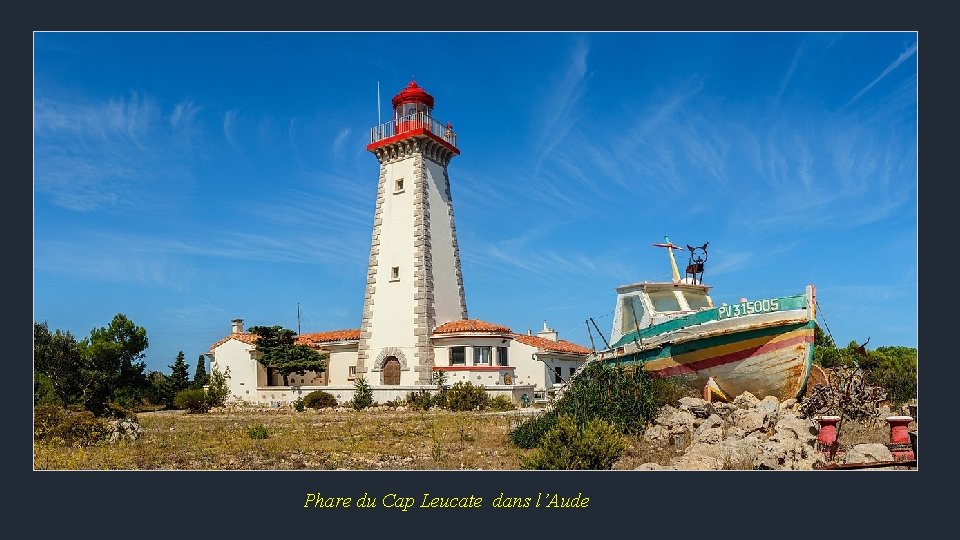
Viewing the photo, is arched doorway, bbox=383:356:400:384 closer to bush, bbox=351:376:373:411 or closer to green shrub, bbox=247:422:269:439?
bush, bbox=351:376:373:411

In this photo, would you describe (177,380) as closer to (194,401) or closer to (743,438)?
(194,401)

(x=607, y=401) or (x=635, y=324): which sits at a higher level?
(x=635, y=324)

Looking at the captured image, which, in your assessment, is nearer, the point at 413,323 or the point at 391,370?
the point at 413,323

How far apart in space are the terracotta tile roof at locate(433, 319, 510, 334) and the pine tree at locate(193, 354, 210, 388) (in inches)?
584

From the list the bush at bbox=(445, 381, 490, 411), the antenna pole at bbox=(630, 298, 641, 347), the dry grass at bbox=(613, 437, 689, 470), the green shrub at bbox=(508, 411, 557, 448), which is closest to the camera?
the dry grass at bbox=(613, 437, 689, 470)

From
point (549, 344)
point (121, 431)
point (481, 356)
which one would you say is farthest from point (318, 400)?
point (121, 431)

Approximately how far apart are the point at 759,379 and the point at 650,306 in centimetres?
472

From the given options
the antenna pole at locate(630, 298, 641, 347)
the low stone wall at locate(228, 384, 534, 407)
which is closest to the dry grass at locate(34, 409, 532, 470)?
the antenna pole at locate(630, 298, 641, 347)

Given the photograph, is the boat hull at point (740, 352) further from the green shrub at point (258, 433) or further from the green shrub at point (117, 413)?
the green shrub at point (117, 413)

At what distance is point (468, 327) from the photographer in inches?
1292

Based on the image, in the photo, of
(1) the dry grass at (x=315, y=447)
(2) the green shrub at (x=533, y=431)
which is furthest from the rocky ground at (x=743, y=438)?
(1) the dry grass at (x=315, y=447)

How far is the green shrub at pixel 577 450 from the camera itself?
1295 cm

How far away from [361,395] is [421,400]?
10.3 ft

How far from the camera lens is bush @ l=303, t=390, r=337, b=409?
32.2 m
